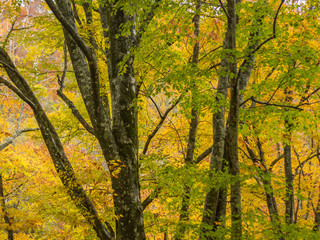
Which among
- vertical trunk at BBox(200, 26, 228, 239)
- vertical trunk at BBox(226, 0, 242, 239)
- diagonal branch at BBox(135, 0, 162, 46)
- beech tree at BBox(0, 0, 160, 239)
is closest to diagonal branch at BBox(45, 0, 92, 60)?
beech tree at BBox(0, 0, 160, 239)

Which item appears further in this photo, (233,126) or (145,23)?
(145,23)

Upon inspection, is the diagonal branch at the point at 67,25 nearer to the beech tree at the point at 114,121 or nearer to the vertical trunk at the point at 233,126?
the beech tree at the point at 114,121

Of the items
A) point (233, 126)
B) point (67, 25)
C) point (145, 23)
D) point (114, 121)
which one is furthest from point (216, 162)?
point (67, 25)

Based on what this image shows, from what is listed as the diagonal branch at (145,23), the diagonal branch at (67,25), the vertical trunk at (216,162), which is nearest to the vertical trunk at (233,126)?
the vertical trunk at (216,162)

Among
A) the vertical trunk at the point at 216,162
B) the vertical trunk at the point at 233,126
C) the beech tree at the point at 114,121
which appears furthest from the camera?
the vertical trunk at the point at 216,162

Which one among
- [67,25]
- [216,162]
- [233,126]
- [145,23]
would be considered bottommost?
[216,162]

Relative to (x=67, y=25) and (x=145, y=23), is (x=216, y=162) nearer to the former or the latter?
(x=145, y=23)

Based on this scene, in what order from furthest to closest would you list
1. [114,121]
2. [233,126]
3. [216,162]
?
[216,162], [114,121], [233,126]

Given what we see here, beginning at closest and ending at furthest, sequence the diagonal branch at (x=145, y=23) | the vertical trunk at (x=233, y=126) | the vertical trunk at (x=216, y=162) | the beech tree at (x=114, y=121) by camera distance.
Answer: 1. the vertical trunk at (x=233, y=126)
2. the beech tree at (x=114, y=121)
3. the diagonal branch at (x=145, y=23)
4. the vertical trunk at (x=216, y=162)

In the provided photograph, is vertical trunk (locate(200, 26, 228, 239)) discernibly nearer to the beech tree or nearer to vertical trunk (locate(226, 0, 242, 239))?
vertical trunk (locate(226, 0, 242, 239))

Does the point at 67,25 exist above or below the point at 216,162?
above

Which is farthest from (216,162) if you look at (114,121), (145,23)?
(145,23)

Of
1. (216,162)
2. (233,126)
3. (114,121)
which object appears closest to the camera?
(233,126)

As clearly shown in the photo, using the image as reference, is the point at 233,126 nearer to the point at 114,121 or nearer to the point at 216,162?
the point at 216,162
